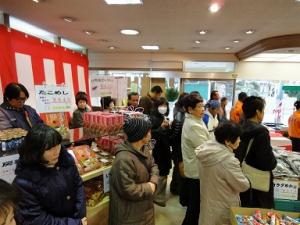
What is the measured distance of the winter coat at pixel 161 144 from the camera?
2752 mm

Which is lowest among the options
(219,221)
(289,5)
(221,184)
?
(219,221)

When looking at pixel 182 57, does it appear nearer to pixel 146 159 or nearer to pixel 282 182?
pixel 282 182

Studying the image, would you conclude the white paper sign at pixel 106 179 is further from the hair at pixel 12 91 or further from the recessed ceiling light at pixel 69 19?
the recessed ceiling light at pixel 69 19

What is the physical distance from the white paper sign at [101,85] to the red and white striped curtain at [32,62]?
1.55 metres

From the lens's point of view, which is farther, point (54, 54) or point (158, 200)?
point (54, 54)

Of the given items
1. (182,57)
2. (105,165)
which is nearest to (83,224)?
(105,165)

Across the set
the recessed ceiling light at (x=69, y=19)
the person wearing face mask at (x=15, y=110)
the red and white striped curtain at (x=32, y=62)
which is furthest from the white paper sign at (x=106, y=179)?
the recessed ceiling light at (x=69, y=19)

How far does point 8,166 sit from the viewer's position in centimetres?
124

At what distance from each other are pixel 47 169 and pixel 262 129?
164cm

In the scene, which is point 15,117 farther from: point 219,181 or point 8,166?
point 219,181

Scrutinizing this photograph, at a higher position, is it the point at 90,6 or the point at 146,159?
the point at 90,6

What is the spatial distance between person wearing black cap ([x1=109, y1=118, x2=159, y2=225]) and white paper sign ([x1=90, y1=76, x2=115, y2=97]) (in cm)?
95

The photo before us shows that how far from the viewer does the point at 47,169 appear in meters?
1.17

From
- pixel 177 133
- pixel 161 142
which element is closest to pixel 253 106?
pixel 177 133
